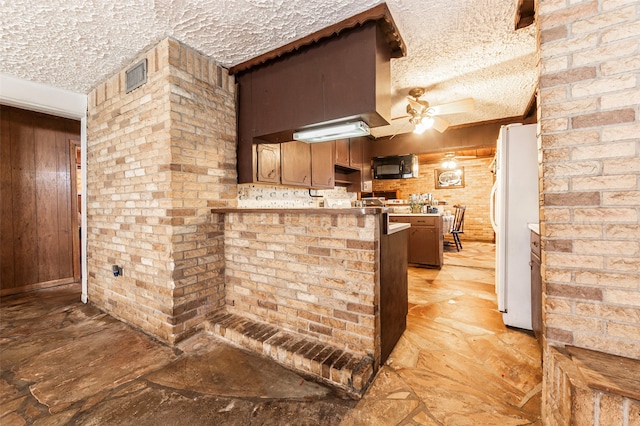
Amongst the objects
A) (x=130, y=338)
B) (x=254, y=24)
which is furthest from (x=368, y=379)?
(x=254, y=24)

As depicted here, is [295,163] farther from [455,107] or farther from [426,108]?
[455,107]

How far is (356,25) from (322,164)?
2.42m

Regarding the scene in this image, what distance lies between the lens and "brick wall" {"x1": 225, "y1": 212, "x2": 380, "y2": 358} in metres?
1.75

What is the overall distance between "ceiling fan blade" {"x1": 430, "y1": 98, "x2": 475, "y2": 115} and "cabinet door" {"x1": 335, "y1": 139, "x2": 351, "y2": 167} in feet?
5.58

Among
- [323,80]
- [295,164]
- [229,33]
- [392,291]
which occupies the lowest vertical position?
[392,291]

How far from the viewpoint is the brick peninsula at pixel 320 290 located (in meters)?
1.73

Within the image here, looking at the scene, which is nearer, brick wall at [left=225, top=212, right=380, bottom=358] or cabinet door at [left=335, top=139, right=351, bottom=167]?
brick wall at [left=225, top=212, right=380, bottom=358]

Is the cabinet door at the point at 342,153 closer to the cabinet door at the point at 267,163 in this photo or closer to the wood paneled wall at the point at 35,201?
the cabinet door at the point at 267,163

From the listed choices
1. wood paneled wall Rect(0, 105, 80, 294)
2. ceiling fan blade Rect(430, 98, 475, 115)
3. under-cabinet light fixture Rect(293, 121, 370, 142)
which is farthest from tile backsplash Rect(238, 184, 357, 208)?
wood paneled wall Rect(0, 105, 80, 294)

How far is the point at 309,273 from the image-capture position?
1984 millimetres

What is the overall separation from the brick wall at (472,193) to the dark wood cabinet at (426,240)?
3.94m

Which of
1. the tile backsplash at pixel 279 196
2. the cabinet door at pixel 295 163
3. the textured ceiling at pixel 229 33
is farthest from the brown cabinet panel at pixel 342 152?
the textured ceiling at pixel 229 33

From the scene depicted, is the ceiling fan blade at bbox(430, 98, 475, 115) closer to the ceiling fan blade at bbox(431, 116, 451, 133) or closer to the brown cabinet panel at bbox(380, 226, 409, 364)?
the ceiling fan blade at bbox(431, 116, 451, 133)

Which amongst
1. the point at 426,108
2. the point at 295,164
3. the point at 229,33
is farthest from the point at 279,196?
the point at 426,108
